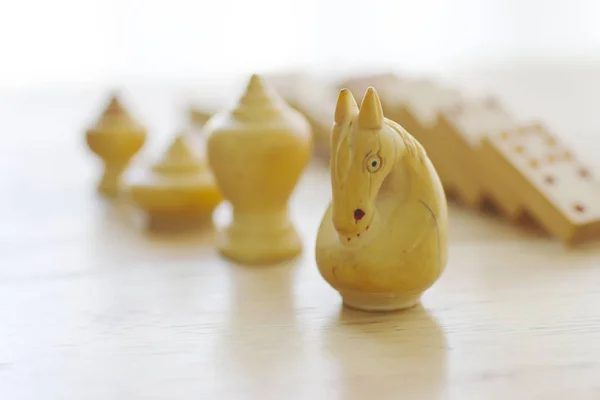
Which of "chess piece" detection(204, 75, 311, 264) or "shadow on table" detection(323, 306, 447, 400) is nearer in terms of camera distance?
"shadow on table" detection(323, 306, 447, 400)

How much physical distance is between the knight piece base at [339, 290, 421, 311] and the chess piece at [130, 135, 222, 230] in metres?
0.29

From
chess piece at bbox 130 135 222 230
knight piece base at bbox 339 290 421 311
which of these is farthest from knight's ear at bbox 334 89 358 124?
chess piece at bbox 130 135 222 230

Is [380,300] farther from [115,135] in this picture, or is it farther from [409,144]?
[115,135]

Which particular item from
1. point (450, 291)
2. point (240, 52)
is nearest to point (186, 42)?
point (240, 52)

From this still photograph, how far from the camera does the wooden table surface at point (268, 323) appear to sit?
23.6 inches

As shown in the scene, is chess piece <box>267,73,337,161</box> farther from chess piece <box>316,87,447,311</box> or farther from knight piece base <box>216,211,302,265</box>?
chess piece <box>316,87,447,311</box>

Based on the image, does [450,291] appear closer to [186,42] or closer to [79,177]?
[79,177]

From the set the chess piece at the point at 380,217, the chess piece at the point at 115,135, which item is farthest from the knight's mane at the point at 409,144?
the chess piece at the point at 115,135

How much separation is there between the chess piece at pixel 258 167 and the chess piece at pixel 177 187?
0.09 metres

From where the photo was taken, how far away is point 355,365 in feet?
2.06

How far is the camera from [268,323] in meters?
0.71

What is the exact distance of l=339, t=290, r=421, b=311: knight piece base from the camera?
2.33 ft

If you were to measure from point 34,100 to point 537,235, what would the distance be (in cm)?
135

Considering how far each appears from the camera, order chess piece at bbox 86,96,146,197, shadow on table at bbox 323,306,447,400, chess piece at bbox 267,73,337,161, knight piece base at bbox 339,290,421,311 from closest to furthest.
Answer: shadow on table at bbox 323,306,447,400
knight piece base at bbox 339,290,421,311
chess piece at bbox 86,96,146,197
chess piece at bbox 267,73,337,161
